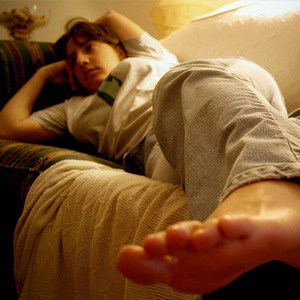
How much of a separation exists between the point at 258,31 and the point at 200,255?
0.90 metres

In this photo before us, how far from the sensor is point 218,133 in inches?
16.7

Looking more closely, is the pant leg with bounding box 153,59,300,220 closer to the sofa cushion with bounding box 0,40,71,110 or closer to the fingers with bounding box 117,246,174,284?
the fingers with bounding box 117,246,174,284

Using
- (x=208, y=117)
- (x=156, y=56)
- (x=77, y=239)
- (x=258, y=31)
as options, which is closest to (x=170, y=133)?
(x=208, y=117)

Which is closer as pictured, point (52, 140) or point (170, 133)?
point (170, 133)

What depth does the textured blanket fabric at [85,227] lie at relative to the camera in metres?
0.51

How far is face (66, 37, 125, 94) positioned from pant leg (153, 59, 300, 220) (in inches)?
26.6

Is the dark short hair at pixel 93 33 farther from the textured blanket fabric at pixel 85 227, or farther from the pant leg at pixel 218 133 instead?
the pant leg at pixel 218 133

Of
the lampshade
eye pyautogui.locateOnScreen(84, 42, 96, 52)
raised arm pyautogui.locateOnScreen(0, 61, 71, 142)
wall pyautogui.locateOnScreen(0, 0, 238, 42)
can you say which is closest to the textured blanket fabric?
raised arm pyautogui.locateOnScreen(0, 61, 71, 142)

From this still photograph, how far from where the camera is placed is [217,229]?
0.92 ft

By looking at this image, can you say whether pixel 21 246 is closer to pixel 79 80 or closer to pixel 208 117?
pixel 208 117

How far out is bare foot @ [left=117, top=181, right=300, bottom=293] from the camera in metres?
0.28

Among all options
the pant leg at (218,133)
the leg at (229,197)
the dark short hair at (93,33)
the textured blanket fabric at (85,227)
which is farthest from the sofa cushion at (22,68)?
the leg at (229,197)

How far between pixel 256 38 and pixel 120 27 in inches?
24.1

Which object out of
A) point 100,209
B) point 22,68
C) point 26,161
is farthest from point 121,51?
point 100,209
